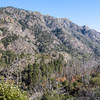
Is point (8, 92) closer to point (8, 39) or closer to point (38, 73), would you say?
point (38, 73)

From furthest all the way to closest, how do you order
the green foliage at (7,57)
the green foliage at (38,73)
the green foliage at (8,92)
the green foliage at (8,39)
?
the green foliage at (8,39), the green foliage at (7,57), the green foliage at (38,73), the green foliage at (8,92)

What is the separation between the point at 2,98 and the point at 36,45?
178m

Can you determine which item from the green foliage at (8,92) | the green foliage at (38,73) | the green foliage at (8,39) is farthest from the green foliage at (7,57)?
the green foliage at (8,92)

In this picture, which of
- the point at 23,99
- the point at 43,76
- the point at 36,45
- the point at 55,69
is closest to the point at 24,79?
the point at 43,76

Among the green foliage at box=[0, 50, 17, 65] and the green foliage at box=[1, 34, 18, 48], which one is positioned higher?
the green foliage at box=[1, 34, 18, 48]

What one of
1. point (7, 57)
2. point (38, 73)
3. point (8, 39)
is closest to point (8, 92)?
point (38, 73)

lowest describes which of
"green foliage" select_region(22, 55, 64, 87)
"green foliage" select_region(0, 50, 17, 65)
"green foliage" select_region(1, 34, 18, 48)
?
"green foliage" select_region(22, 55, 64, 87)

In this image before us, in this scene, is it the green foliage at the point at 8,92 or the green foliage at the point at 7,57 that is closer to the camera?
the green foliage at the point at 8,92

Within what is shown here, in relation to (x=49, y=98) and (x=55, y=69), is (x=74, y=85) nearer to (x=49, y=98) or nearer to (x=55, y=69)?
(x=49, y=98)

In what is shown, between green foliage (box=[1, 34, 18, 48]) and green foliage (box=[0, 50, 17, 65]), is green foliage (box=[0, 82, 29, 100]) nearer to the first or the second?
green foliage (box=[0, 50, 17, 65])

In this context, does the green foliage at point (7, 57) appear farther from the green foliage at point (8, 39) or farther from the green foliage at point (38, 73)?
the green foliage at point (38, 73)

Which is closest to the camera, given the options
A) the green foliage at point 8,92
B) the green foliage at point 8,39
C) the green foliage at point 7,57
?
the green foliage at point 8,92

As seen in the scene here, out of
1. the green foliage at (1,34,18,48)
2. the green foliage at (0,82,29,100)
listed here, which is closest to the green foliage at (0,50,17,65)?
the green foliage at (1,34,18,48)

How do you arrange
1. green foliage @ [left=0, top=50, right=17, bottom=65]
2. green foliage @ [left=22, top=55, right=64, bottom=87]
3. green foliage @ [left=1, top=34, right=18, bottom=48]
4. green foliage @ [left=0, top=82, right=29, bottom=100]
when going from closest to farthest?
green foliage @ [left=0, top=82, right=29, bottom=100]
green foliage @ [left=22, top=55, right=64, bottom=87]
green foliage @ [left=0, top=50, right=17, bottom=65]
green foliage @ [left=1, top=34, right=18, bottom=48]
